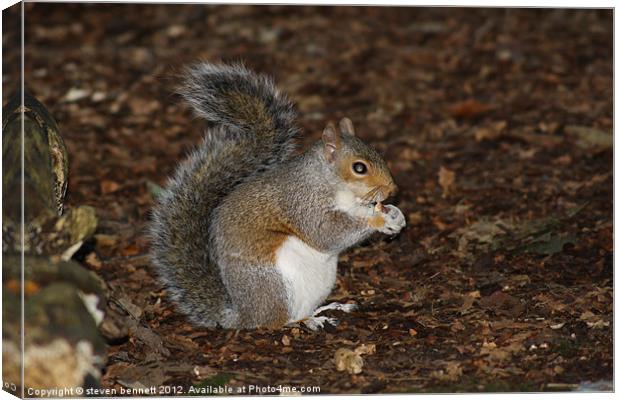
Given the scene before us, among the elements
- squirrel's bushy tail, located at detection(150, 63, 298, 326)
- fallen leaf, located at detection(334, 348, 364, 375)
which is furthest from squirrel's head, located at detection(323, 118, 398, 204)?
fallen leaf, located at detection(334, 348, 364, 375)

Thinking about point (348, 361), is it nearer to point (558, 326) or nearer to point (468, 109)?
point (558, 326)

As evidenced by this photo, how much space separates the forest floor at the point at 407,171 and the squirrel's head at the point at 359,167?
70 centimetres

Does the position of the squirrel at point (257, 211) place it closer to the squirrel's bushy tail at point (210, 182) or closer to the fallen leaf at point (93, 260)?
the squirrel's bushy tail at point (210, 182)

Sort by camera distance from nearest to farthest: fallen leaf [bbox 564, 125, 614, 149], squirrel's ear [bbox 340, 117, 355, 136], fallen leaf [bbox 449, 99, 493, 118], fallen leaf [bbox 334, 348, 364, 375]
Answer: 1. fallen leaf [bbox 334, 348, 364, 375]
2. squirrel's ear [bbox 340, 117, 355, 136]
3. fallen leaf [bbox 564, 125, 614, 149]
4. fallen leaf [bbox 449, 99, 493, 118]

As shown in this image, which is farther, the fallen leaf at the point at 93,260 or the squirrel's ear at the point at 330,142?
the fallen leaf at the point at 93,260

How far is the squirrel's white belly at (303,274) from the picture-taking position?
17.1ft

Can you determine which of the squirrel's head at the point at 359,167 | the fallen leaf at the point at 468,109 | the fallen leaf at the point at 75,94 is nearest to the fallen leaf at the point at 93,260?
the squirrel's head at the point at 359,167

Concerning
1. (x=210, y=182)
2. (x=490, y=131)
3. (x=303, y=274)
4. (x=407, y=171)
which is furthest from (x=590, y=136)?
(x=210, y=182)

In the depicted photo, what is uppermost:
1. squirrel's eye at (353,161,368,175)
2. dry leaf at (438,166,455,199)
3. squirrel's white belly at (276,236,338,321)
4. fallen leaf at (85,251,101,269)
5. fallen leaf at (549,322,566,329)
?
squirrel's eye at (353,161,368,175)

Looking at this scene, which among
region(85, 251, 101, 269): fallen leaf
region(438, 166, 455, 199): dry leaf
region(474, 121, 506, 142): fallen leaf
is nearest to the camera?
region(85, 251, 101, 269): fallen leaf

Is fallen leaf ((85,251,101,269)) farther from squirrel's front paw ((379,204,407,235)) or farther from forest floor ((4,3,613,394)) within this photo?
squirrel's front paw ((379,204,407,235))

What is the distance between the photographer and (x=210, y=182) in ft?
17.7

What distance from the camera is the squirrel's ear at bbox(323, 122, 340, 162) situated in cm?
522

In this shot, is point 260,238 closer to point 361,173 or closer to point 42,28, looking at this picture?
point 361,173
